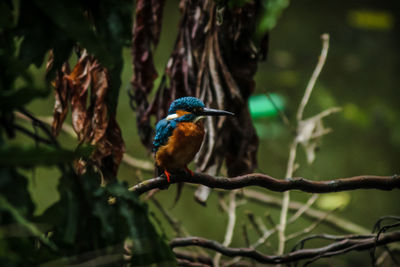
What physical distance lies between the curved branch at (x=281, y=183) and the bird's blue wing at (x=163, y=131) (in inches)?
18.0

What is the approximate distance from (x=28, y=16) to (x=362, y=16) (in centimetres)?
550

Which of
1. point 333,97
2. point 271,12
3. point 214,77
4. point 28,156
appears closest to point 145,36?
point 214,77

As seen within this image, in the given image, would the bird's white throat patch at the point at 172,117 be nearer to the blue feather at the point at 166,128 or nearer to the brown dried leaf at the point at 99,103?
the blue feather at the point at 166,128

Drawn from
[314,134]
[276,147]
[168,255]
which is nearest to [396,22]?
[276,147]

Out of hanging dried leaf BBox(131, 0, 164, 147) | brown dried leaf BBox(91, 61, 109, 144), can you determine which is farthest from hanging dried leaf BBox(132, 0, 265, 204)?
brown dried leaf BBox(91, 61, 109, 144)

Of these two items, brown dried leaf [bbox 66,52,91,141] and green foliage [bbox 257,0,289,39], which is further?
brown dried leaf [bbox 66,52,91,141]

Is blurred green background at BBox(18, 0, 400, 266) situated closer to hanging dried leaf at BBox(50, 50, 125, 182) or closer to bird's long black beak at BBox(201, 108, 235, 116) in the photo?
bird's long black beak at BBox(201, 108, 235, 116)

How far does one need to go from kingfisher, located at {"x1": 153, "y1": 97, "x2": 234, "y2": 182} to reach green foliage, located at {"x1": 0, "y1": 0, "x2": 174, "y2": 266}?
0.92 meters

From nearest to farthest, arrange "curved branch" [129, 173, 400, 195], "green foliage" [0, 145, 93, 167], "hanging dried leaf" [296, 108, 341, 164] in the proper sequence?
"green foliage" [0, 145, 93, 167], "curved branch" [129, 173, 400, 195], "hanging dried leaf" [296, 108, 341, 164]

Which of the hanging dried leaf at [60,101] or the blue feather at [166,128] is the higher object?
the hanging dried leaf at [60,101]

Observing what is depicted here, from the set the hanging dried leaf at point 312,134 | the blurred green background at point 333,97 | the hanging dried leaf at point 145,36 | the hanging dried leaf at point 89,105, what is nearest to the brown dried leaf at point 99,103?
the hanging dried leaf at point 89,105

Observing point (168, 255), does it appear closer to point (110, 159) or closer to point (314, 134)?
point (110, 159)

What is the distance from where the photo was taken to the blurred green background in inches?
260

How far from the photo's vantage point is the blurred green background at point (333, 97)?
6605 millimetres
